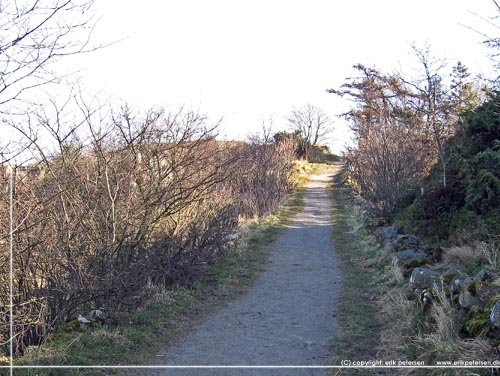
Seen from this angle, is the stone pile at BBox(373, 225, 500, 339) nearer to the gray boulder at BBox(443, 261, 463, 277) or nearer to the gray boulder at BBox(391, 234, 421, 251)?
the gray boulder at BBox(443, 261, 463, 277)

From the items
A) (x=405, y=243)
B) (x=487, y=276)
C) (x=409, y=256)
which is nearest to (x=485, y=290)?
(x=487, y=276)

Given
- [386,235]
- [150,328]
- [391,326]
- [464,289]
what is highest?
[464,289]

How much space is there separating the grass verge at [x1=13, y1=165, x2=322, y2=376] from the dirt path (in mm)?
255

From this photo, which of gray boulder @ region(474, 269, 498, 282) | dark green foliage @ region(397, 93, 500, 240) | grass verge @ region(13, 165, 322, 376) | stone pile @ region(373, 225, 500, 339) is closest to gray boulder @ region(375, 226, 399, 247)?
dark green foliage @ region(397, 93, 500, 240)

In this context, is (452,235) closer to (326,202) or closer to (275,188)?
(275,188)

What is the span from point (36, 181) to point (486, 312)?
18.4 ft

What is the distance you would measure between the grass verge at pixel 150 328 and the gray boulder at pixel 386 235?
2.89 m

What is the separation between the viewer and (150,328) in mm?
7488

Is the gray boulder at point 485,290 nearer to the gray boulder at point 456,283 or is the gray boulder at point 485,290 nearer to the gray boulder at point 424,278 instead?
the gray boulder at point 456,283

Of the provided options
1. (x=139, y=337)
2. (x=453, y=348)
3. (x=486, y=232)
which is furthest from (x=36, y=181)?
(x=486, y=232)

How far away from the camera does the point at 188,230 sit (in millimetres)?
10594

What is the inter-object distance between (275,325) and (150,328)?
5.89ft

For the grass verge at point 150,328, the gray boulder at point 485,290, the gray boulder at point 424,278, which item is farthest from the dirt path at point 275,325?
the gray boulder at point 485,290

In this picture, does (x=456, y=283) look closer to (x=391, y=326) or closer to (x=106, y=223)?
(x=391, y=326)
